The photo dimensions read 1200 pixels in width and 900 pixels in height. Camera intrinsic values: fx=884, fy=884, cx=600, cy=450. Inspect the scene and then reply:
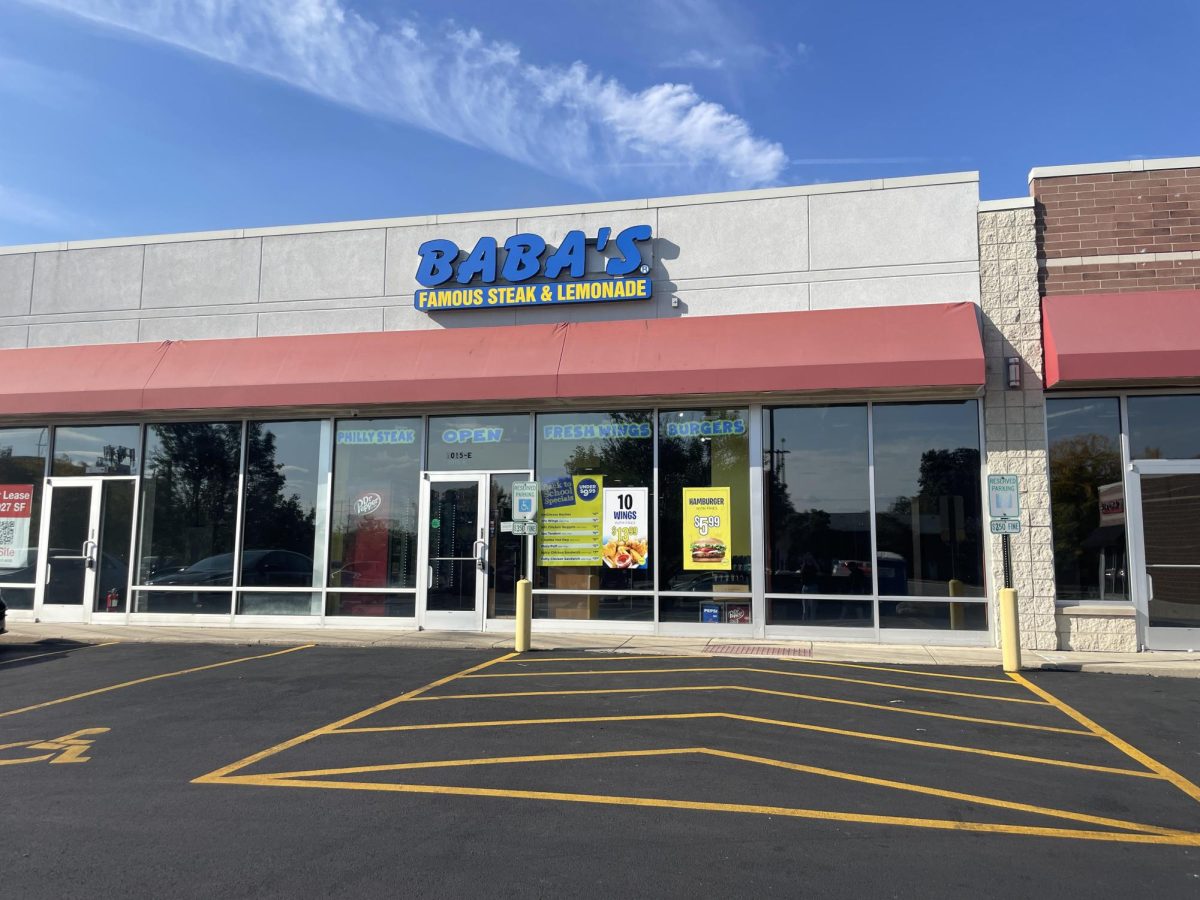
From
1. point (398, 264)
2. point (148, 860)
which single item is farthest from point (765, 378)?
point (148, 860)

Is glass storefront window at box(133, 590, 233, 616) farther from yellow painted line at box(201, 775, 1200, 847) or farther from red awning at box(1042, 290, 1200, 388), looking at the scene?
red awning at box(1042, 290, 1200, 388)

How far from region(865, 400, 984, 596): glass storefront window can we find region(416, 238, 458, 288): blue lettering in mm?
7040

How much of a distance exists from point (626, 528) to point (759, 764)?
7.08 meters

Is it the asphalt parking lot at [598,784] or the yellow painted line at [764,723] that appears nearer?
the asphalt parking lot at [598,784]

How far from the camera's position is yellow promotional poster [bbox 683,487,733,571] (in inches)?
507

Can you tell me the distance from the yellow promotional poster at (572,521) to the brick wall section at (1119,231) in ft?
23.1

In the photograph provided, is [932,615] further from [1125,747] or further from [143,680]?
[143,680]

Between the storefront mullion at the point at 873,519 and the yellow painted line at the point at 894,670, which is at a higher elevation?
the storefront mullion at the point at 873,519

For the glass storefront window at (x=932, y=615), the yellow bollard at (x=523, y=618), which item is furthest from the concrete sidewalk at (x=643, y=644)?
the yellow bollard at (x=523, y=618)

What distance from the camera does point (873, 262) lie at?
12.8 m

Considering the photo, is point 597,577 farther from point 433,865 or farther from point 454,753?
point 433,865

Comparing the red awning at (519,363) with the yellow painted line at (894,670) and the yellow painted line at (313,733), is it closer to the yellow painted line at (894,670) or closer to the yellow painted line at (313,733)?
the yellow painted line at (894,670)

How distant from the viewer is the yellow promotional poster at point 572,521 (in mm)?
13414

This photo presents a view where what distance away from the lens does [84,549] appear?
48.9ft
